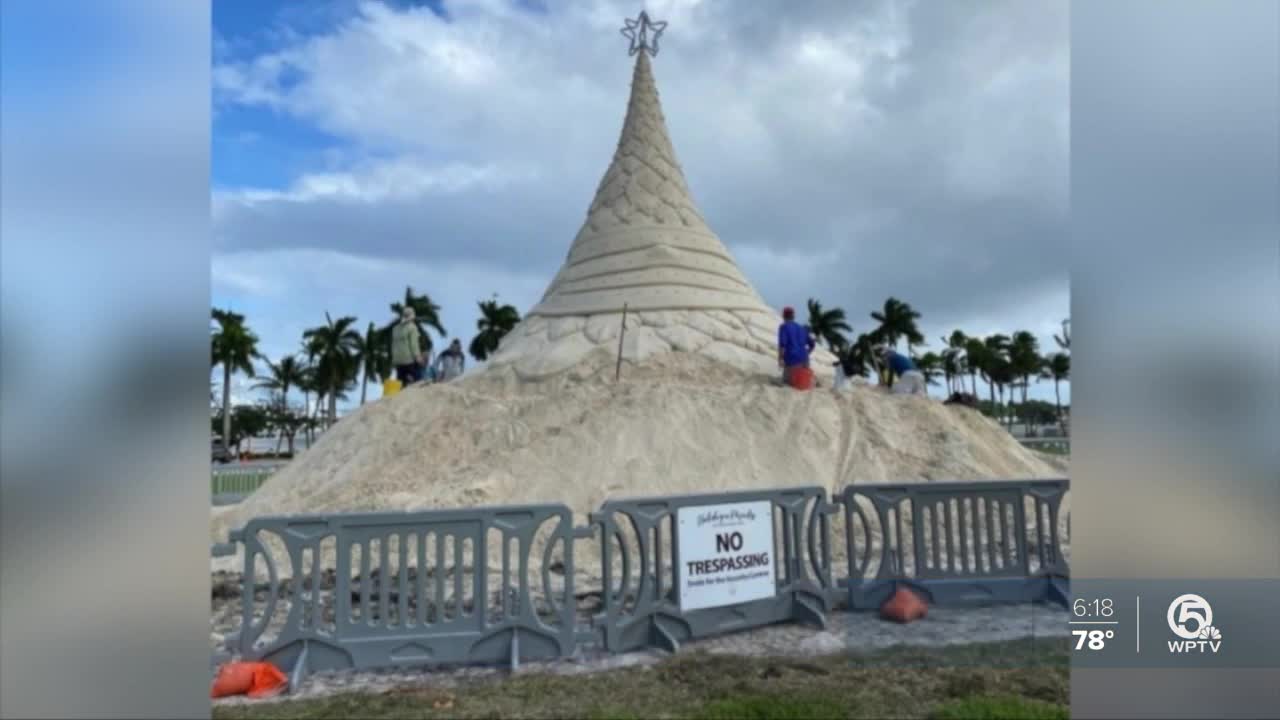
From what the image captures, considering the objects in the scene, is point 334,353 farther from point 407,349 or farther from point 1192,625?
point 1192,625

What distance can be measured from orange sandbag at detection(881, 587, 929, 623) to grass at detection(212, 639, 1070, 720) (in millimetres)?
934

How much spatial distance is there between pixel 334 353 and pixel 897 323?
30.7 metres

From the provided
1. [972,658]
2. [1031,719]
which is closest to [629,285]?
[972,658]

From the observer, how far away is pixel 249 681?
15.8ft

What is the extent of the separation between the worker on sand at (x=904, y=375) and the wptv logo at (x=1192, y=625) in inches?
372

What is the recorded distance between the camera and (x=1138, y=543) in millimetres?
2869

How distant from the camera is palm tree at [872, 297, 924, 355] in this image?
4722 cm

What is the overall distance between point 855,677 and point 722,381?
29.2 ft

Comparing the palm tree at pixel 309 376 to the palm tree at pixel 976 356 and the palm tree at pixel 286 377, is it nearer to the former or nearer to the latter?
the palm tree at pixel 286 377

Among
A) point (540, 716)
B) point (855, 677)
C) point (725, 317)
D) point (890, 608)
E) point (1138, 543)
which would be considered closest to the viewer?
point (1138, 543)

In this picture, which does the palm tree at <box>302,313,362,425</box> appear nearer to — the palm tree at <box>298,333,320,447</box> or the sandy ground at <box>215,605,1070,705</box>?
the palm tree at <box>298,333,320,447</box>

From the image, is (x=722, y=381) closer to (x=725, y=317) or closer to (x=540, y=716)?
(x=725, y=317)

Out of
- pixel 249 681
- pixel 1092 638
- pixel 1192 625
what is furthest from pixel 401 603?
pixel 1192 625

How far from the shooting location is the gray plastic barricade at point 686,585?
18.3 ft
